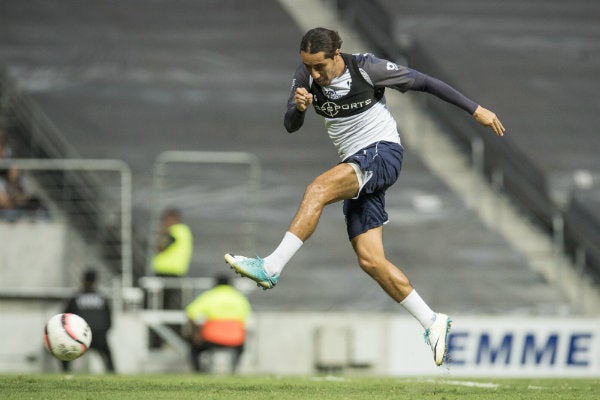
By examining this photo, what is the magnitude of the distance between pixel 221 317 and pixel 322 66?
7.58m

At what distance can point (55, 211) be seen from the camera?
56.3 feet

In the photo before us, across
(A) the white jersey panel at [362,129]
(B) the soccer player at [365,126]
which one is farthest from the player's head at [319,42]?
(A) the white jersey panel at [362,129]

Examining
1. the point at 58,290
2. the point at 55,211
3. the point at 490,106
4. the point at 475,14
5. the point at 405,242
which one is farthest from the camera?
the point at 475,14

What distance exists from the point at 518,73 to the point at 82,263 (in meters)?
9.82

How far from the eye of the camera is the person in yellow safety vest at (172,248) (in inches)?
643

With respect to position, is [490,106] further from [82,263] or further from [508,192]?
[82,263]

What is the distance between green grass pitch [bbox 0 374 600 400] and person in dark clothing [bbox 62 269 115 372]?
5610 mm

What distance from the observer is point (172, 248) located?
16.5 m

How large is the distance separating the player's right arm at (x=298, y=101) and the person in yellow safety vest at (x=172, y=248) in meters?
7.75

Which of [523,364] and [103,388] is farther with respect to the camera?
[523,364]

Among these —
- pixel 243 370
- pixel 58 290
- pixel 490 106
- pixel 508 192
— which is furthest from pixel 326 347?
pixel 490 106

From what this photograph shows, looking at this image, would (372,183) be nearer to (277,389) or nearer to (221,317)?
(277,389)

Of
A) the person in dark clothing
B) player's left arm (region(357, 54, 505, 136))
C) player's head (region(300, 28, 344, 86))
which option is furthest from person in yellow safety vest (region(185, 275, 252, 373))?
player's head (region(300, 28, 344, 86))

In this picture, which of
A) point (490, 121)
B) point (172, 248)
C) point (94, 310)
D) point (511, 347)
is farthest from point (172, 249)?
point (490, 121)
